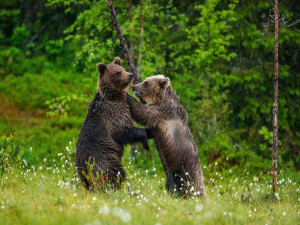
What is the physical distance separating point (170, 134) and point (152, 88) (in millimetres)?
874

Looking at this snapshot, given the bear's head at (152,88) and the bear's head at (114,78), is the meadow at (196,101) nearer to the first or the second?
the bear's head at (152,88)

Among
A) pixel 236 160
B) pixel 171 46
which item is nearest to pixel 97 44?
pixel 171 46

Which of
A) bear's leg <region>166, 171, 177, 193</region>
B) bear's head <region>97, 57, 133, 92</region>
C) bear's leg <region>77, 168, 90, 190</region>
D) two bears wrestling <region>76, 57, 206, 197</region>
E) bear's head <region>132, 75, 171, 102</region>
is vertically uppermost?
bear's head <region>97, 57, 133, 92</region>

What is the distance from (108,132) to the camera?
6.97m

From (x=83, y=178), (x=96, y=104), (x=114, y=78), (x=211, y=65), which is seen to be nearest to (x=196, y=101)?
(x=211, y=65)

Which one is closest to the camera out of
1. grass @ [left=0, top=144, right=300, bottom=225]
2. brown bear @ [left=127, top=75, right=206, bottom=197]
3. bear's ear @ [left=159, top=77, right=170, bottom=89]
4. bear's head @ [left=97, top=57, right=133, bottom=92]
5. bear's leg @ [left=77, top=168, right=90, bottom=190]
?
grass @ [left=0, top=144, right=300, bottom=225]

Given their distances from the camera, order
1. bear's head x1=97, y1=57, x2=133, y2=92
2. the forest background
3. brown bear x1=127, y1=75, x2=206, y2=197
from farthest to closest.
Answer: the forest background, bear's head x1=97, y1=57, x2=133, y2=92, brown bear x1=127, y1=75, x2=206, y2=197

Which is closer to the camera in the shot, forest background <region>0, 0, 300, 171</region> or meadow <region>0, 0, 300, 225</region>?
meadow <region>0, 0, 300, 225</region>

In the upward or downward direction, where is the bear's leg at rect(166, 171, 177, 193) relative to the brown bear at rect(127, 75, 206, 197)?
downward

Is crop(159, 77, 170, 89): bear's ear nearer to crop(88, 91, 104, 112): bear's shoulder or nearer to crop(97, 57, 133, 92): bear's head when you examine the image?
crop(97, 57, 133, 92): bear's head

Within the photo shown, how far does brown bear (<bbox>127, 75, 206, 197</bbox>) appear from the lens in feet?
23.1

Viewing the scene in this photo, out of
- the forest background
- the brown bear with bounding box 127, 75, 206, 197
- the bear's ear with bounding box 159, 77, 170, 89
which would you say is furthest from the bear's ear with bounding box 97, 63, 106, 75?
the forest background

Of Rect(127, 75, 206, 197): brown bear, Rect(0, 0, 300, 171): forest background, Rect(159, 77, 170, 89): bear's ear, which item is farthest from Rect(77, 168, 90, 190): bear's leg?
Rect(0, 0, 300, 171): forest background

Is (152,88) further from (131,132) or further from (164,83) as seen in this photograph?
(131,132)
